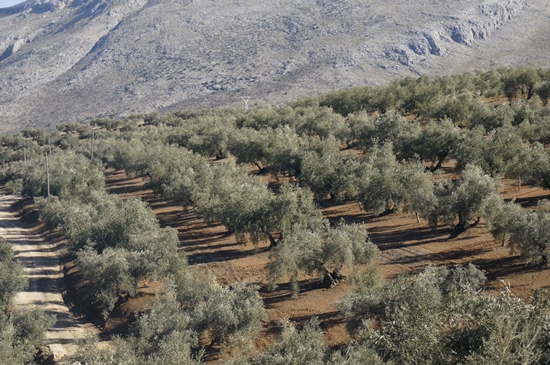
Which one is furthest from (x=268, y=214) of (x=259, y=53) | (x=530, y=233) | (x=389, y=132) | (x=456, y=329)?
(x=259, y=53)

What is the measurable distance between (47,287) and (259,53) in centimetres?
13645

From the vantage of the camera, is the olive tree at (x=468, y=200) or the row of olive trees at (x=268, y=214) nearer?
the row of olive trees at (x=268, y=214)

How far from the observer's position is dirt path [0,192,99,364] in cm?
2803

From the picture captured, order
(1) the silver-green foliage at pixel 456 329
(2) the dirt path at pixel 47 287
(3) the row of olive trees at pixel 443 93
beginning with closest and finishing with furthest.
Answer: (1) the silver-green foliage at pixel 456 329 → (2) the dirt path at pixel 47 287 → (3) the row of olive trees at pixel 443 93

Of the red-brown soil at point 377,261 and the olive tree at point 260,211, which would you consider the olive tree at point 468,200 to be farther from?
the olive tree at point 260,211

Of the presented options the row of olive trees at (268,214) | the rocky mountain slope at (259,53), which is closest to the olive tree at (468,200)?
the row of olive trees at (268,214)

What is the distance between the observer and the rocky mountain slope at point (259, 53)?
5728 inches

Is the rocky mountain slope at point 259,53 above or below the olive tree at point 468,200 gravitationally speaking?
above

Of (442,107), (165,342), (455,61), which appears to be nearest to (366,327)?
(165,342)

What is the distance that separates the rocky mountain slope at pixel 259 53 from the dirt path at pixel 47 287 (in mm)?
88445

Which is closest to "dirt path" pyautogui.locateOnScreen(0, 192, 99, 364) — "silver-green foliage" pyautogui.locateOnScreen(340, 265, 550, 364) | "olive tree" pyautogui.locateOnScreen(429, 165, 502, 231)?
"silver-green foliage" pyautogui.locateOnScreen(340, 265, 550, 364)

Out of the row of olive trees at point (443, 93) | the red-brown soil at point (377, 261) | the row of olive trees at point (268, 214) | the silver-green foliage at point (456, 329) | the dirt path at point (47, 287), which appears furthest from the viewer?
the row of olive trees at point (443, 93)

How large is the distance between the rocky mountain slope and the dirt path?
8844 cm

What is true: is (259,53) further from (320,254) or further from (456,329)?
(456,329)
